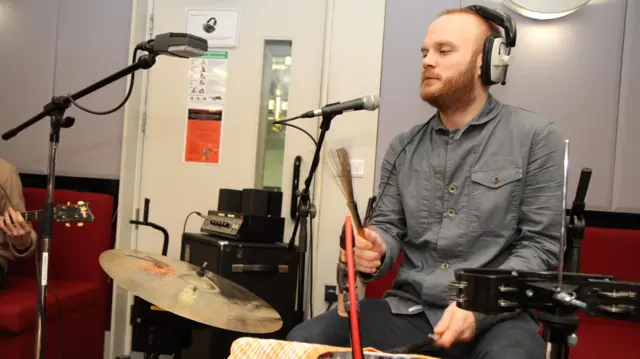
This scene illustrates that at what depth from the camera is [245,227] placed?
214 centimetres

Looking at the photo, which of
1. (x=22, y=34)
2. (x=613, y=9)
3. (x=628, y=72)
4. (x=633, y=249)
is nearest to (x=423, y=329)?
(x=633, y=249)

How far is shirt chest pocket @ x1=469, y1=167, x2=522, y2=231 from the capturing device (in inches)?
52.0

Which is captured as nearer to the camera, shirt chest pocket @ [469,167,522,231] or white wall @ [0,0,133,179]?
shirt chest pocket @ [469,167,522,231]

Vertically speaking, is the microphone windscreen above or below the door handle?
above

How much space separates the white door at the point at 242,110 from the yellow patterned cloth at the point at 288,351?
5.78 ft

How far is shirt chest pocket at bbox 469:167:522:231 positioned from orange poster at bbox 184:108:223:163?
1.63 m

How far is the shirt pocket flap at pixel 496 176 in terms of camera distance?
1.32 meters

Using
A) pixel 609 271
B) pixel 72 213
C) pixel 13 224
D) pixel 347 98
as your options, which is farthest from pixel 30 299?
pixel 609 271

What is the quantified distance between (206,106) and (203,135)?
152 mm

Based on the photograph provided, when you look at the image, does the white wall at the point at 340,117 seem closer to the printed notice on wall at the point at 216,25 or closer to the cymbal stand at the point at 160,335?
the printed notice on wall at the point at 216,25

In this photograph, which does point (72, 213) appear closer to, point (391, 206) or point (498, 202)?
point (391, 206)

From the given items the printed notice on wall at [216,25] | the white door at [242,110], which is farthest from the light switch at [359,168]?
the printed notice on wall at [216,25]

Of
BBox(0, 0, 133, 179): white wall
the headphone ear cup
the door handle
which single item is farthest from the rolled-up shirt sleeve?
BBox(0, 0, 133, 179): white wall

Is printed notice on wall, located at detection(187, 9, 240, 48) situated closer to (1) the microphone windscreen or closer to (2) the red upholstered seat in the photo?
(1) the microphone windscreen
